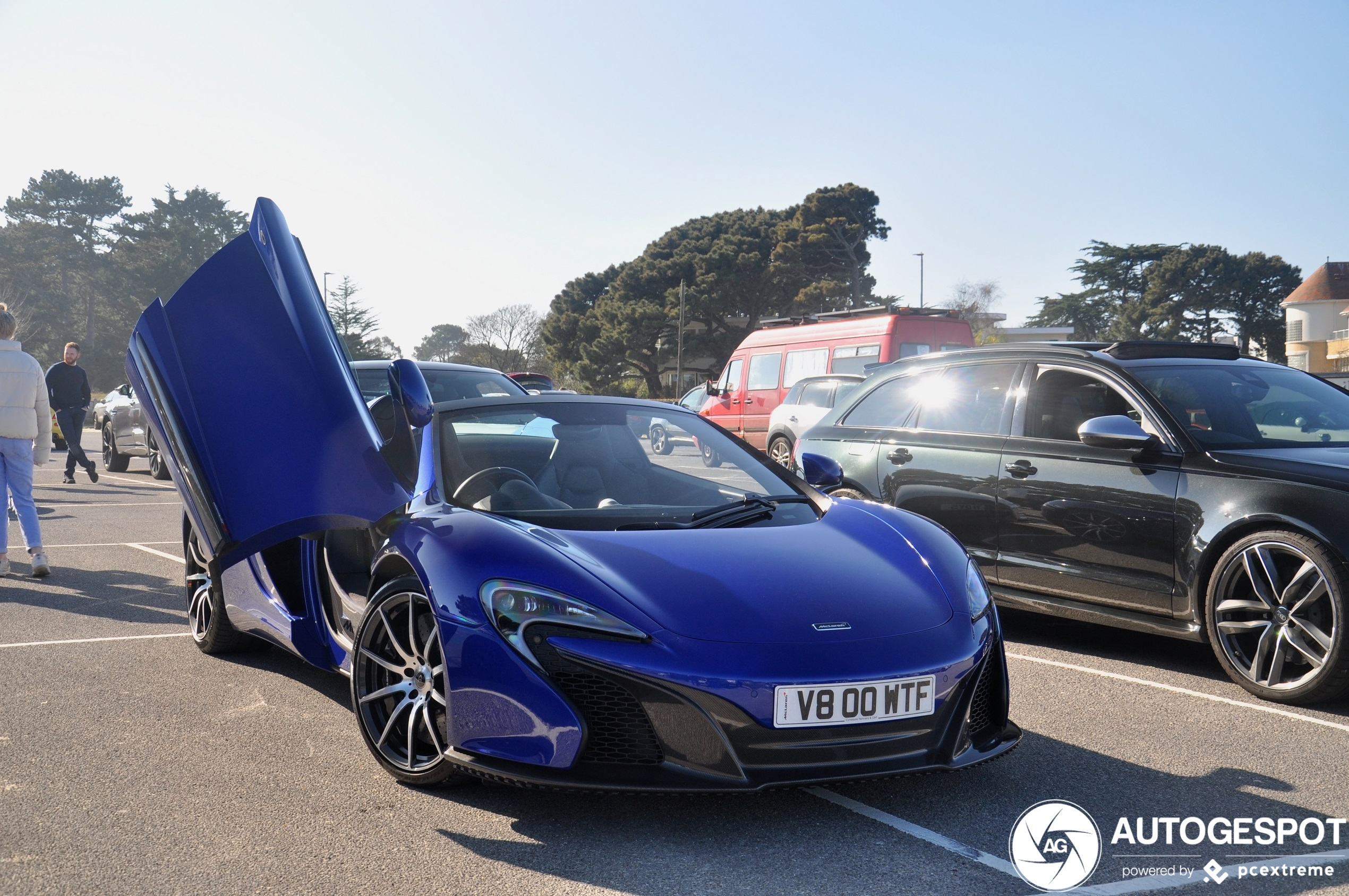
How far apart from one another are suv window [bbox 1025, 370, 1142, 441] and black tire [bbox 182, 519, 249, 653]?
405 cm

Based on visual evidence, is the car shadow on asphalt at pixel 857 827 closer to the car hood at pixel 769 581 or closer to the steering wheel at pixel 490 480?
the car hood at pixel 769 581

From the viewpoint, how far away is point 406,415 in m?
4.04

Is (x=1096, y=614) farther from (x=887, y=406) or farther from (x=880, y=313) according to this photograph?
(x=880, y=313)

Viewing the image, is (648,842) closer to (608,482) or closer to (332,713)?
(608,482)

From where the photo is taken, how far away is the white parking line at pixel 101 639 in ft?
17.6

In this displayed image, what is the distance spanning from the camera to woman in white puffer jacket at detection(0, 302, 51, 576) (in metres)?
7.18

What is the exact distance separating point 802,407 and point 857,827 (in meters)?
13.9

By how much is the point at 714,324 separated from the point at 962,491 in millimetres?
54689

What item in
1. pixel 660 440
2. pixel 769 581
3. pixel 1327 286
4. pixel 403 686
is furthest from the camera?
pixel 1327 286

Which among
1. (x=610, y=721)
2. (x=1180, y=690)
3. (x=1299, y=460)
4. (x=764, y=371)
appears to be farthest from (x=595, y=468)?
(x=764, y=371)

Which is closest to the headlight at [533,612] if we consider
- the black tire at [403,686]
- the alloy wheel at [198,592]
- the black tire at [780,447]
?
the black tire at [403,686]

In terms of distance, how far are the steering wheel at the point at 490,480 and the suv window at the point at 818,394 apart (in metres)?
12.8

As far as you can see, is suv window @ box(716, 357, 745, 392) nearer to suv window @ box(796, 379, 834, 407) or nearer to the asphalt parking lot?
suv window @ box(796, 379, 834, 407)

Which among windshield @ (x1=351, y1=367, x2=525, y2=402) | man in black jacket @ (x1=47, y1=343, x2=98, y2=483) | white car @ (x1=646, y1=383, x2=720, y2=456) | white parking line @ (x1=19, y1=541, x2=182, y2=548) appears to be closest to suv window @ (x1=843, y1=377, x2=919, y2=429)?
white car @ (x1=646, y1=383, x2=720, y2=456)
